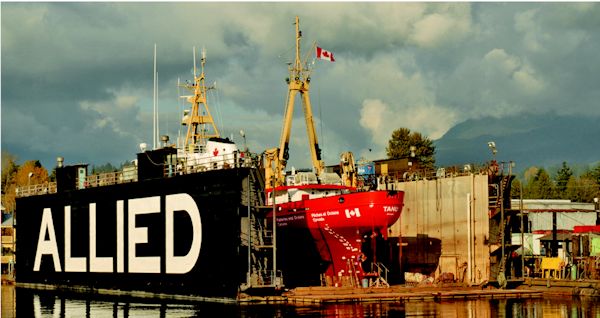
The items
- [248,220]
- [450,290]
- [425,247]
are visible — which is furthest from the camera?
[425,247]

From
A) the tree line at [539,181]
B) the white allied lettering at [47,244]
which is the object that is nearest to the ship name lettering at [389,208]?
the white allied lettering at [47,244]

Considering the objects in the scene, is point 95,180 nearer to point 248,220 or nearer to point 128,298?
point 128,298

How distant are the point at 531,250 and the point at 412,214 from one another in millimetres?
9572

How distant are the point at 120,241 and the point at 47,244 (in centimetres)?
1107

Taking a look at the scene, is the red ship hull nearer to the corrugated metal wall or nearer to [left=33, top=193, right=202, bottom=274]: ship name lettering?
[left=33, top=193, right=202, bottom=274]: ship name lettering

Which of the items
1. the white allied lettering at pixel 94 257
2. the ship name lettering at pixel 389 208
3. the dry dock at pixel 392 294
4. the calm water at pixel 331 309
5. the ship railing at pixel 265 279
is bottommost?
the calm water at pixel 331 309

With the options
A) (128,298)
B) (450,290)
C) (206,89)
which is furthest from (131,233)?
(450,290)

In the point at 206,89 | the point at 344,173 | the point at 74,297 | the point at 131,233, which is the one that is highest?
the point at 206,89

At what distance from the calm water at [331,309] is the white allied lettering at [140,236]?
2662 millimetres

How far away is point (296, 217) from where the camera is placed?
51.3 metres

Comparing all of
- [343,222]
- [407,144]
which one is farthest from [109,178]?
[407,144]

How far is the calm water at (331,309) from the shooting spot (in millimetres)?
39094

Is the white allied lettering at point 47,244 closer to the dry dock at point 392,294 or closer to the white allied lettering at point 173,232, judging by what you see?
the white allied lettering at point 173,232

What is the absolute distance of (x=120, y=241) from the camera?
5322cm
